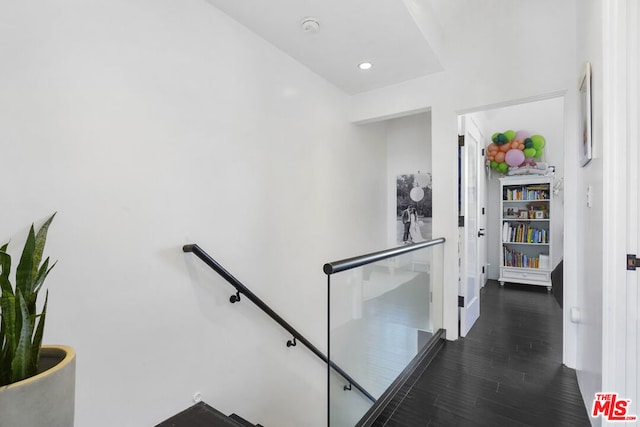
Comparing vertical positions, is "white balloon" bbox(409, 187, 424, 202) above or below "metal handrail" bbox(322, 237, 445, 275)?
above

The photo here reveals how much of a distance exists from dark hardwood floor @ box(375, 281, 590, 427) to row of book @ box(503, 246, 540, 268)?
1893mm

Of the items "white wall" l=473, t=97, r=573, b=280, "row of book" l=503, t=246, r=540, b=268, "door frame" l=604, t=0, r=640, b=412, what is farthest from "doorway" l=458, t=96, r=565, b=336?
"door frame" l=604, t=0, r=640, b=412

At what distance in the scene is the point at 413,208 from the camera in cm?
425

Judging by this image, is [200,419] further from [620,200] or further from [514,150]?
[514,150]

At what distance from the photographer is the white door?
306 cm

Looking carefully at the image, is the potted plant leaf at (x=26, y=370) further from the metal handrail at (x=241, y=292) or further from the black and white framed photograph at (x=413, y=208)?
the black and white framed photograph at (x=413, y=208)

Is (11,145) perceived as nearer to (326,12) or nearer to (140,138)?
(140,138)

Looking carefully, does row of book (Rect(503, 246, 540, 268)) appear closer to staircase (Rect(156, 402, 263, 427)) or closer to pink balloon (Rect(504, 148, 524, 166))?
pink balloon (Rect(504, 148, 524, 166))

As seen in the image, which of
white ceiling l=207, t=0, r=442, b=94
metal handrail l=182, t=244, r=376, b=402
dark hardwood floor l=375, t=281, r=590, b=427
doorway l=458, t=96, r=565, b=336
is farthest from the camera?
Answer: doorway l=458, t=96, r=565, b=336

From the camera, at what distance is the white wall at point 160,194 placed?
1.35 metres

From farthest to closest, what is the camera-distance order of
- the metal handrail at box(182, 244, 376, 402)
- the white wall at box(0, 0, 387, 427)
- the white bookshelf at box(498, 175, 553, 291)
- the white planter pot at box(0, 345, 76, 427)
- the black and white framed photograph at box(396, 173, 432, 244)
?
the white bookshelf at box(498, 175, 553, 291)
the black and white framed photograph at box(396, 173, 432, 244)
the metal handrail at box(182, 244, 376, 402)
the white wall at box(0, 0, 387, 427)
the white planter pot at box(0, 345, 76, 427)

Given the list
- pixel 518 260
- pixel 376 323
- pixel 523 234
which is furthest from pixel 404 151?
pixel 376 323

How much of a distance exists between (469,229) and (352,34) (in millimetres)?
2384

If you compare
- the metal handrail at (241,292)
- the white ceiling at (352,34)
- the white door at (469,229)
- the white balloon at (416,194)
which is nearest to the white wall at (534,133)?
the white door at (469,229)
